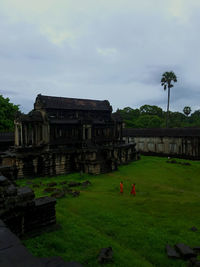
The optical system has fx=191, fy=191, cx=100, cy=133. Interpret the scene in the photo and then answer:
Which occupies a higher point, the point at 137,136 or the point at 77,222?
the point at 137,136

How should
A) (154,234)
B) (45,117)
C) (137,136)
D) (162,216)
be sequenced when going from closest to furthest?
1. (154,234)
2. (162,216)
3. (45,117)
4. (137,136)

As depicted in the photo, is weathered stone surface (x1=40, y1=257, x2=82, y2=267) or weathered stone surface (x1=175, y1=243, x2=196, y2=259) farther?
weathered stone surface (x1=175, y1=243, x2=196, y2=259)

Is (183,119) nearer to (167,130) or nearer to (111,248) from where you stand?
(167,130)

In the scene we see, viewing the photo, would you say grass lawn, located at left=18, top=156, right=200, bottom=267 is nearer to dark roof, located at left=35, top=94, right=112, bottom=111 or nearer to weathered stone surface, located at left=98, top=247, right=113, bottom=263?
weathered stone surface, located at left=98, top=247, right=113, bottom=263

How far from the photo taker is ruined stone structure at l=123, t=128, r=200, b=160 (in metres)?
37.5

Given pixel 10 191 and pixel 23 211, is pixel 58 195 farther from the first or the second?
pixel 10 191

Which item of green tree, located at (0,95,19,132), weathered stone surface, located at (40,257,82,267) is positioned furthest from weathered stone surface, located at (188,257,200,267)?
green tree, located at (0,95,19,132)

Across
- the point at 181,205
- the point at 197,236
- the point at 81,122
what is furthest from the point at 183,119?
the point at 197,236

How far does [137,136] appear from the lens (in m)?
45.8

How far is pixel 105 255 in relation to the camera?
277 inches

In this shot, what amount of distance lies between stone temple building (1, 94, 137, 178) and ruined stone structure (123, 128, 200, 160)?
13707 mm

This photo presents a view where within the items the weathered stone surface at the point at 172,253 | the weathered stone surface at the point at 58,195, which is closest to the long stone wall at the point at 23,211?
the weathered stone surface at the point at 172,253

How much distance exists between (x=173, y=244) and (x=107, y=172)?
18.8 metres

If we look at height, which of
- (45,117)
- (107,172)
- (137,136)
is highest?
(45,117)
